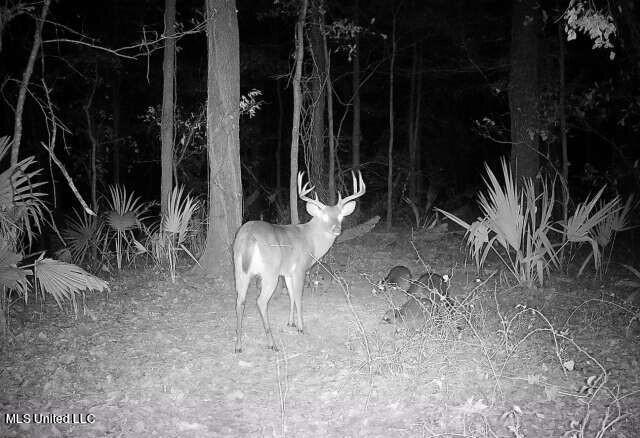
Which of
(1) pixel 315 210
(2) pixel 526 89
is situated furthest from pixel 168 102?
(2) pixel 526 89

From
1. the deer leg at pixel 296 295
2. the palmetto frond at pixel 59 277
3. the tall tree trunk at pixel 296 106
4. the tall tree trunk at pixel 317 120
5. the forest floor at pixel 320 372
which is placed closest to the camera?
the forest floor at pixel 320 372

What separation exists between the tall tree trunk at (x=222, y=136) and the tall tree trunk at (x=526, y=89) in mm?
6392

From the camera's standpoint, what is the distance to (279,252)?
6.42 meters

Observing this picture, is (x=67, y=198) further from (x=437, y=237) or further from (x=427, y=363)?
(x=427, y=363)

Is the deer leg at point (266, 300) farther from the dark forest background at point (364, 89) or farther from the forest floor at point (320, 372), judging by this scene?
the dark forest background at point (364, 89)

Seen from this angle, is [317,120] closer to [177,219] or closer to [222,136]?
[222,136]

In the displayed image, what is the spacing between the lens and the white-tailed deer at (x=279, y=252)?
6.11m

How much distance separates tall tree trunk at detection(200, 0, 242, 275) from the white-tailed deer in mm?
2076

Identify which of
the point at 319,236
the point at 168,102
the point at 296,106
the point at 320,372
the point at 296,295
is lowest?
the point at 320,372

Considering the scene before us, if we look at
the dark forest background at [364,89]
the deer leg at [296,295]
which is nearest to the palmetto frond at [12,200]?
the deer leg at [296,295]

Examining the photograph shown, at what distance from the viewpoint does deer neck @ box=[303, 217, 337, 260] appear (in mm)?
7504

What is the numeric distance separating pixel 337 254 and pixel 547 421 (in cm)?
792

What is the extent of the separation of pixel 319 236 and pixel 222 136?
112 inches

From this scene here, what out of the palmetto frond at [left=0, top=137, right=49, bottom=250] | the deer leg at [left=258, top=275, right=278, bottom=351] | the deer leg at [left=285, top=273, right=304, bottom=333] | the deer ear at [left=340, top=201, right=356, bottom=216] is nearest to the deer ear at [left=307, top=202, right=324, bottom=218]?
the deer ear at [left=340, top=201, right=356, bottom=216]
